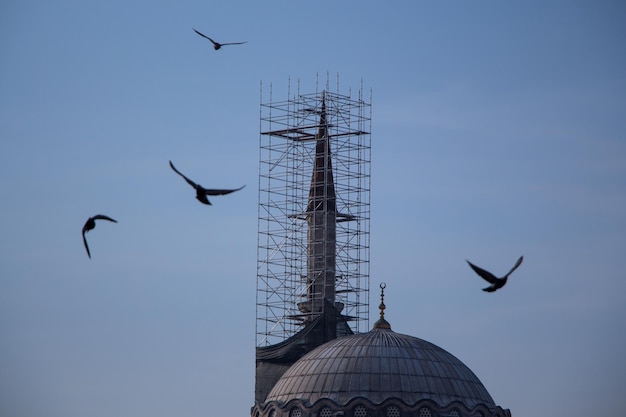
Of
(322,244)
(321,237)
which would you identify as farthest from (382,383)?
(321,237)

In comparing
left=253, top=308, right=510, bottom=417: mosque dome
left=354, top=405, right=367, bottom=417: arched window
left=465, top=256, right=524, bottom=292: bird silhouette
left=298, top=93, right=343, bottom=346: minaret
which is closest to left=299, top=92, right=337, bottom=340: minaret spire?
left=298, top=93, right=343, bottom=346: minaret

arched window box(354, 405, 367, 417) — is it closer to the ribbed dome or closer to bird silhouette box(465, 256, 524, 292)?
the ribbed dome

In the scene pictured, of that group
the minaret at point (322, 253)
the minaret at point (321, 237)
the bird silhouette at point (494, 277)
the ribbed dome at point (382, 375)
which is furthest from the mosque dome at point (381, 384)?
the bird silhouette at point (494, 277)

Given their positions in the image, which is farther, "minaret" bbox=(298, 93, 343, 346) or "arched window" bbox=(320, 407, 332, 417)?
"minaret" bbox=(298, 93, 343, 346)

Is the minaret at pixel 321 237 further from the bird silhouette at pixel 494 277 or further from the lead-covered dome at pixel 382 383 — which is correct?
the bird silhouette at pixel 494 277

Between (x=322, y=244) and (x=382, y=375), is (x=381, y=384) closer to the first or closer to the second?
(x=382, y=375)

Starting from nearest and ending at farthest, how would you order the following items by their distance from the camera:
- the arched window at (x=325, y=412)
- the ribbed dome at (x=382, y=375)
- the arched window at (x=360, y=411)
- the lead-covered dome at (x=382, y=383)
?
the arched window at (x=360, y=411) → the lead-covered dome at (x=382, y=383) → the arched window at (x=325, y=412) → the ribbed dome at (x=382, y=375)

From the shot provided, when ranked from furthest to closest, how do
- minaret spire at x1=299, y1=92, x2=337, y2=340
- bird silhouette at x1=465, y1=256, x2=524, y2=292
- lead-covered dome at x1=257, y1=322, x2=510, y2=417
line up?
minaret spire at x1=299, y1=92, x2=337, y2=340 → lead-covered dome at x1=257, y1=322, x2=510, y2=417 → bird silhouette at x1=465, y1=256, x2=524, y2=292

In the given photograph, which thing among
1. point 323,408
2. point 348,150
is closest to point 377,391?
point 323,408

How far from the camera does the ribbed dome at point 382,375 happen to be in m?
84.8

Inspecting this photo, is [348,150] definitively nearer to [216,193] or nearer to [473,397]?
[473,397]

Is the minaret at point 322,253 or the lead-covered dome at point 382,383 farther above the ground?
the minaret at point 322,253

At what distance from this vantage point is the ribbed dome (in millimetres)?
84812

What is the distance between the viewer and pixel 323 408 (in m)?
84.4
